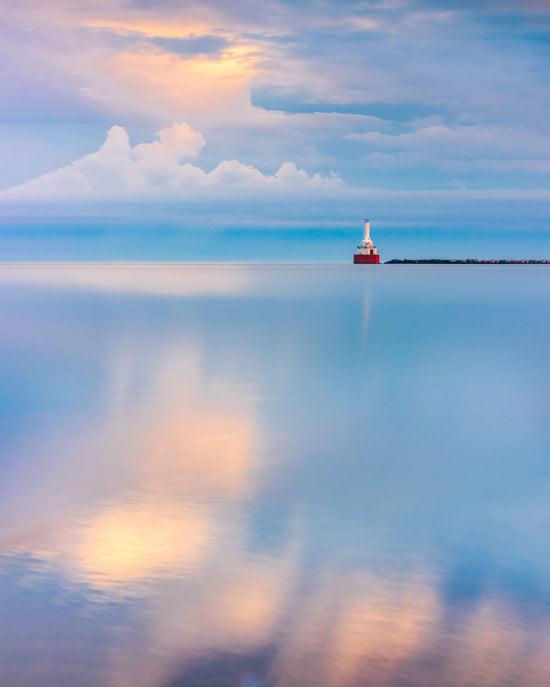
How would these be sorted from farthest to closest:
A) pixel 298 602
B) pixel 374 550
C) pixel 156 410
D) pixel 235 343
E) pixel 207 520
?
pixel 235 343
pixel 156 410
pixel 207 520
pixel 374 550
pixel 298 602

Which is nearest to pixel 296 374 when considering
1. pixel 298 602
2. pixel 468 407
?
pixel 468 407

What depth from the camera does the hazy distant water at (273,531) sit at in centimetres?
366

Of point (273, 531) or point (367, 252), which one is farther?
point (367, 252)

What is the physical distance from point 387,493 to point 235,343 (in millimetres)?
13810

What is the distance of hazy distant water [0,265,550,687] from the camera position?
3658mm

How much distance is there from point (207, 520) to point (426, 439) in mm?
4158

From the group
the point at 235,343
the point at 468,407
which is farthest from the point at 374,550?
the point at 235,343

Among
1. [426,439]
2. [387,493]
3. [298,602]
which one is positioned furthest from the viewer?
[426,439]

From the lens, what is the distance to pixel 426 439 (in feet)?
29.9

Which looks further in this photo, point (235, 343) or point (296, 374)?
point (235, 343)

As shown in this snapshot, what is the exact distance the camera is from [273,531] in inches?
217

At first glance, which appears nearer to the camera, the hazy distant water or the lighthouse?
the hazy distant water

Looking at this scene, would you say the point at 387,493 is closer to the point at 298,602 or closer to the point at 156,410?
the point at 298,602

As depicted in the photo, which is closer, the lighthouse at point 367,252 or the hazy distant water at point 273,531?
the hazy distant water at point 273,531
